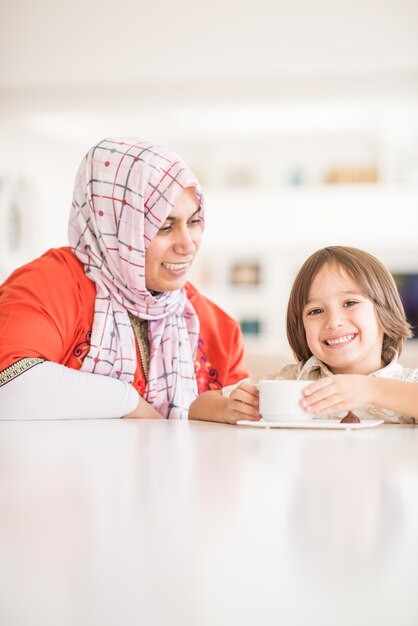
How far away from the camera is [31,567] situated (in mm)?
385

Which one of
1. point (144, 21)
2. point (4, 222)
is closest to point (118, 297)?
point (144, 21)

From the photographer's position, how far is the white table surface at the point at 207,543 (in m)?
0.36

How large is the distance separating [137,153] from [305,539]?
4.98 feet

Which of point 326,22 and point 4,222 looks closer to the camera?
point 326,22

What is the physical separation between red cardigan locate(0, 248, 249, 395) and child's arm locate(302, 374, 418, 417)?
1.92 feet

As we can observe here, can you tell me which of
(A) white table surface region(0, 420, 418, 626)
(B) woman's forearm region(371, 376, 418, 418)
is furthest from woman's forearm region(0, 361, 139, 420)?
(A) white table surface region(0, 420, 418, 626)

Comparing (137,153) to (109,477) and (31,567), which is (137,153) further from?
(31,567)

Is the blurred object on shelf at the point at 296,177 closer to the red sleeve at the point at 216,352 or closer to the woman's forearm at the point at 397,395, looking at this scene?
the red sleeve at the point at 216,352

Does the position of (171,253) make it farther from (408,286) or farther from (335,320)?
(408,286)

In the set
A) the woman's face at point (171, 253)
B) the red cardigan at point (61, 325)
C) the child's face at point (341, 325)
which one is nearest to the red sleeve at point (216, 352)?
the red cardigan at point (61, 325)

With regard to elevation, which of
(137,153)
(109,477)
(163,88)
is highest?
(163,88)

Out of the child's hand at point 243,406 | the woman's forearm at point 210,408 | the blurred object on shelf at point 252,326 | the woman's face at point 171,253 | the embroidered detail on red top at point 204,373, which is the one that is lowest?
the blurred object on shelf at point 252,326

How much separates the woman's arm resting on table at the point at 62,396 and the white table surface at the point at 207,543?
66 cm

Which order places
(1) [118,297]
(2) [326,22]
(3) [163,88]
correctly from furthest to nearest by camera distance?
(3) [163,88]
(2) [326,22]
(1) [118,297]
